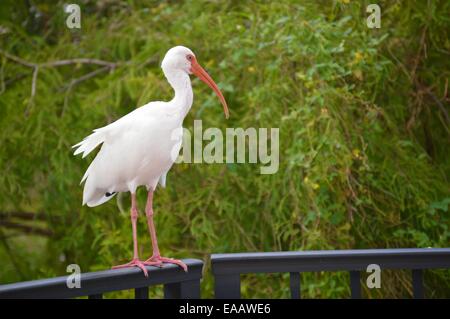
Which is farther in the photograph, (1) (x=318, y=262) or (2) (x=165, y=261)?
(2) (x=165, y=261)

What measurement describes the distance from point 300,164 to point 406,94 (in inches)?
36.0

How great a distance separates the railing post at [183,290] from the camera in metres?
2.00

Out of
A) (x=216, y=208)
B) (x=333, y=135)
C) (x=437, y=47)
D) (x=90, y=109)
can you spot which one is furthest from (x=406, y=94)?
(x=90, y=109)

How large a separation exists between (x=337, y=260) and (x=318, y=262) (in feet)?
0.16

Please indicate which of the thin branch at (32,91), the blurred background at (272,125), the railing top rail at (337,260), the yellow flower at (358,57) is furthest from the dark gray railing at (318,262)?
the thin branch at (32,91)

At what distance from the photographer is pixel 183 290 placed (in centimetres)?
200

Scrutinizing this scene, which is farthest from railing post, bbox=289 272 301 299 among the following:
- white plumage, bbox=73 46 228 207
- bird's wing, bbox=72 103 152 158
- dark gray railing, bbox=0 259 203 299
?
bird's wing, bbox=72 103 152 158

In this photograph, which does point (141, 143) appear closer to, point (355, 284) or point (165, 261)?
point (165, 261)

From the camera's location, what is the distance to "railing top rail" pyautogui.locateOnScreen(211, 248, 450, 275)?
1.99 m

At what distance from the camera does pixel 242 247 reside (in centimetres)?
398

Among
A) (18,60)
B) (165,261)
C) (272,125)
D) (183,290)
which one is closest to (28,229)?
(18,60)

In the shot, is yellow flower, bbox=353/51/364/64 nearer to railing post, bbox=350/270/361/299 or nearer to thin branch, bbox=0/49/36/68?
railing post, bbox=350/270/361/299

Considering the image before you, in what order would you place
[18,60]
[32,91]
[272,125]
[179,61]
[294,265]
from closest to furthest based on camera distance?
[294,265]
[179,61]
[272,125]
[32,91]
[18,60]

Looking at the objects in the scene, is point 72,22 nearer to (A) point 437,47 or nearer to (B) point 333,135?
(B) point 333,135
